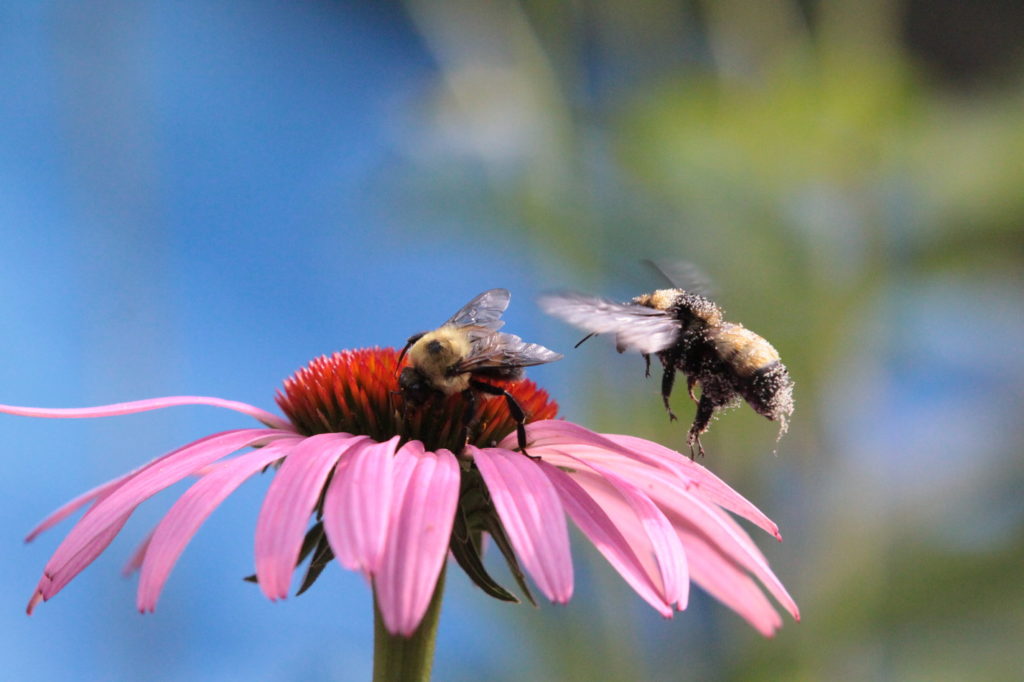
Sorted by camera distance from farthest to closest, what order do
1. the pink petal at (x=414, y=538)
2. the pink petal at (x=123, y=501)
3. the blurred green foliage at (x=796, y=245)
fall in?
the blurred green foliage at (x=796, y=245) → the pink petal at (x=123, y=501) → the pink petal at (x=414, y=538)

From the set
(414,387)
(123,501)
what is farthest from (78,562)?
(414,387)

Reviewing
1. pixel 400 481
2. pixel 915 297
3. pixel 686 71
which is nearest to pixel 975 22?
pixel 686 71

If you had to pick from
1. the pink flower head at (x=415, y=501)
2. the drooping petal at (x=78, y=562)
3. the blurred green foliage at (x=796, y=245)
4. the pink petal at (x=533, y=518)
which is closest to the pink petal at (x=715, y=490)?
the pink flower head at (x=415, y=501)

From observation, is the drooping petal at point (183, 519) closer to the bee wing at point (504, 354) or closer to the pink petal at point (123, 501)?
the pink petal at point (123, 501)

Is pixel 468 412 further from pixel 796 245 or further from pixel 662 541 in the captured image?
pixel 796 245

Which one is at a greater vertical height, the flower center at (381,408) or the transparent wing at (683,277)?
the transparent wing at (683,277)

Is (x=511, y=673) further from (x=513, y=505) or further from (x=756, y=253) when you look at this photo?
(x=513, y=505)
